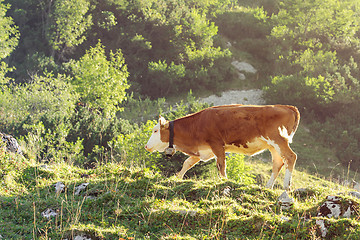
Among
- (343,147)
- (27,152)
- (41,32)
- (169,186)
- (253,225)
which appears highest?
(253,225)

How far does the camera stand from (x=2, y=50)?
115ft

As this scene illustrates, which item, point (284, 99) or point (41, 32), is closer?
point (284, 99)

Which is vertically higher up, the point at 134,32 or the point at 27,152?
the point at 27,152

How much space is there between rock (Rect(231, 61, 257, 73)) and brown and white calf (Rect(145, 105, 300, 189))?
115 feet

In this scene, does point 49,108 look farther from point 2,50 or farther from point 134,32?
point 134,32

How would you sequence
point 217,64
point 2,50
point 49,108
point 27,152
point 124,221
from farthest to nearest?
point 217,64, point 2,50, point 49,108, point 27,152, point 124,221

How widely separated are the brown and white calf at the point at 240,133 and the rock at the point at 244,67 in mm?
34980

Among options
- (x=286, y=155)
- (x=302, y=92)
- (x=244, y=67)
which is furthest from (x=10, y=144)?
(x=244, y=67)

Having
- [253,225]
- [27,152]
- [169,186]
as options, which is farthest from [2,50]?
[253,225]

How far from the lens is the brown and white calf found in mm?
8711

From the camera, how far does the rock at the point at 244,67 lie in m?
43.5

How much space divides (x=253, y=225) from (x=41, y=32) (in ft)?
149

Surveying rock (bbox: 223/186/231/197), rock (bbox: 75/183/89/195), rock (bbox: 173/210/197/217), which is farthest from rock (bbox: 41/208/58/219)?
rock (bbox: 223/186/231/197)

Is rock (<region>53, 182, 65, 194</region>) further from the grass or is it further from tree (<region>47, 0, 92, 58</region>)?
tree (<region>47, 0, 92, 58</region>)
